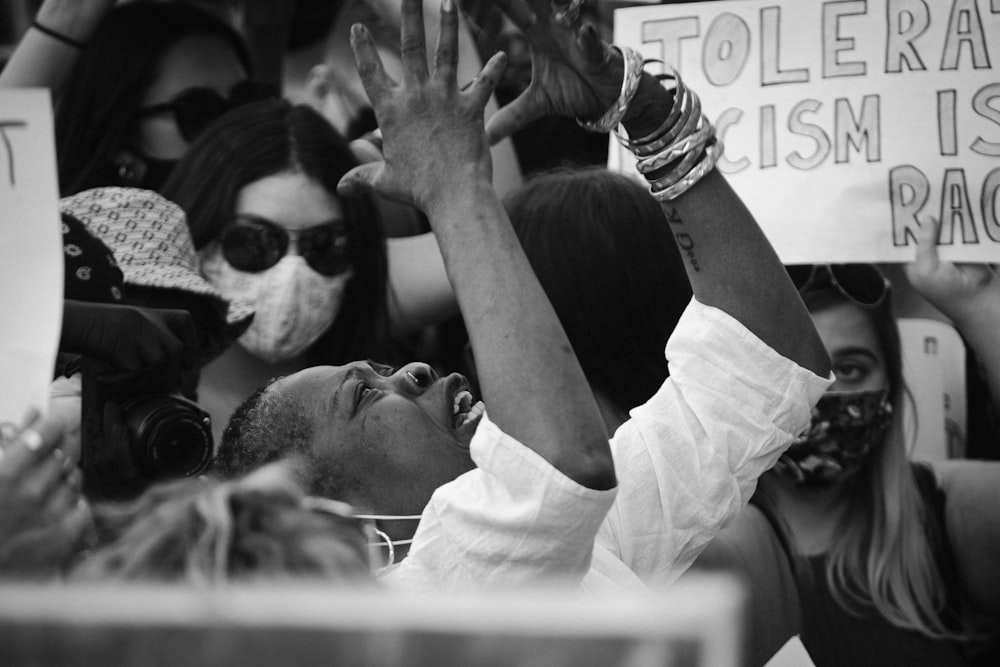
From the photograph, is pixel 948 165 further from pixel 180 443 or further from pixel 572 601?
pixel 572 601

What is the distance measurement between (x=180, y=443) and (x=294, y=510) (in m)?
0.98

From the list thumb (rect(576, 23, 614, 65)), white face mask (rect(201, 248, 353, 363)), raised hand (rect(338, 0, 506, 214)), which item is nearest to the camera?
raised hand (rect(338, 0, 506, 214))

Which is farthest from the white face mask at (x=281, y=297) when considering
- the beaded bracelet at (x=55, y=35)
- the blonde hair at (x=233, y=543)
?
the blonde hair at (x=233, y=543)

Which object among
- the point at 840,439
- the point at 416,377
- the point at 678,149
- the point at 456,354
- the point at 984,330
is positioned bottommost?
the point at 840,439

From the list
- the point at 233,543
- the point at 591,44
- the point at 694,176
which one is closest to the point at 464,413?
the point at 694,176

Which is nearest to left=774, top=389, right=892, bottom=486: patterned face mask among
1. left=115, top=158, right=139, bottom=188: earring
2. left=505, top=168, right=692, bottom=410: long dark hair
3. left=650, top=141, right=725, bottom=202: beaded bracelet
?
left=505, top=168, right=692, bottom=410: long dark hair

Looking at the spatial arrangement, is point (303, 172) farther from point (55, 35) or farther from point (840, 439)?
point (840, 439)

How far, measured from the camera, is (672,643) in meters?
0.71

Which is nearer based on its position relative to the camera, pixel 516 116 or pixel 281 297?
pixel 516 116

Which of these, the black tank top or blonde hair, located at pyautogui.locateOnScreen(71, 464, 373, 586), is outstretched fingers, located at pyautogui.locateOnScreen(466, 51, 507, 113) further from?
the black tank top

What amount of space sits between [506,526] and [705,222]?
586 mm

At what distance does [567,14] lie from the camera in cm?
162

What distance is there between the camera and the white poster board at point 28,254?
1.84m

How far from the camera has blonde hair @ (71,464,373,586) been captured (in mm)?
931
